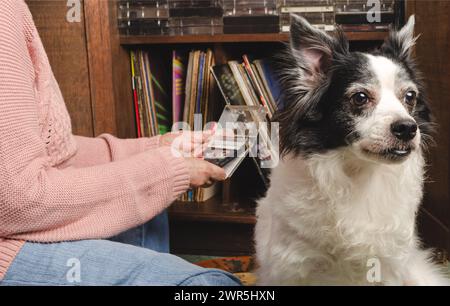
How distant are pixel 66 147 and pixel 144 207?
0.27 meters

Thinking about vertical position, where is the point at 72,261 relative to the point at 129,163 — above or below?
below

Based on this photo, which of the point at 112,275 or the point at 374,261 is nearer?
the point at 112,275

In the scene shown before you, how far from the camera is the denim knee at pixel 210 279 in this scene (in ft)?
3.36

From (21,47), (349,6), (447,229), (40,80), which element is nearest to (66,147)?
(40,80)

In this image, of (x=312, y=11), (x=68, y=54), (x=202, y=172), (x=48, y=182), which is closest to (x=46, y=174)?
(x=48, y=182)

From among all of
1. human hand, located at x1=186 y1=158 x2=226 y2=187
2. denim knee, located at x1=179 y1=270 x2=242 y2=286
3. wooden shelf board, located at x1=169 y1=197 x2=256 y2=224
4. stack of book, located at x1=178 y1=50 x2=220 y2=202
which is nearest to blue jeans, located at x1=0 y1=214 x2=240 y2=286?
denim knee, located at x1=179 y1=270 x2=242 y2=286

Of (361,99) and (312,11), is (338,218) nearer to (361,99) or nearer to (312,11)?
(361,99)

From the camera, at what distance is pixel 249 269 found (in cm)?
191

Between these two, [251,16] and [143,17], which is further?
[143,17]

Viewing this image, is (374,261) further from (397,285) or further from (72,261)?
(72,261)

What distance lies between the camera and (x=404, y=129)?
1.08 m

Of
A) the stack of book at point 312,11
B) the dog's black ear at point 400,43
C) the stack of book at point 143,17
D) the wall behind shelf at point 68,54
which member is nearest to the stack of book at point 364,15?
the stack of book at point 312,11

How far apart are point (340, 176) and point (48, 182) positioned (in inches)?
26.8

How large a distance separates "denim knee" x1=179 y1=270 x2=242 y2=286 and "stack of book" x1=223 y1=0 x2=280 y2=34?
1.08 m
